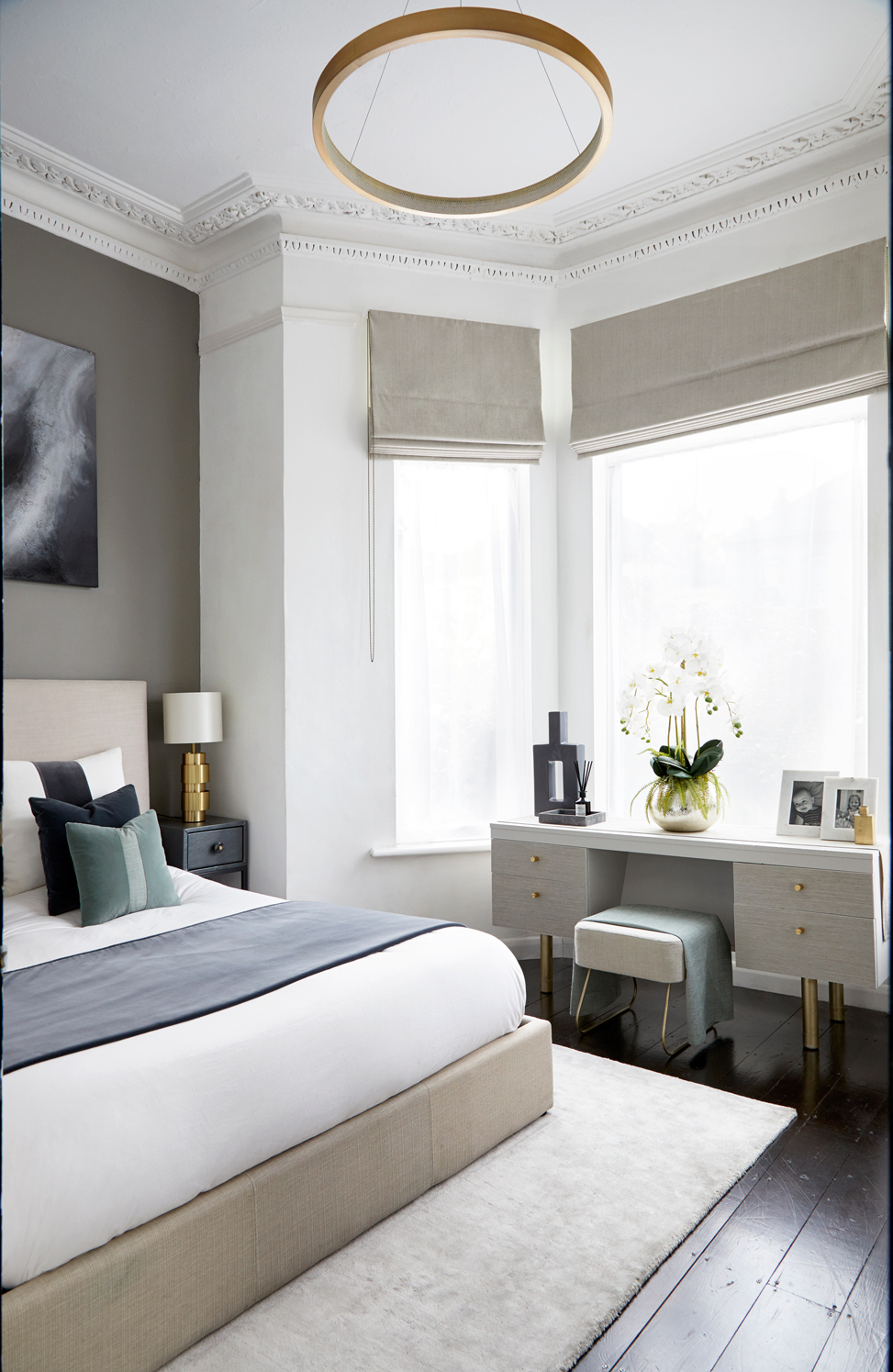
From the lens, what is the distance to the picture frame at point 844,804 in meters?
3.13

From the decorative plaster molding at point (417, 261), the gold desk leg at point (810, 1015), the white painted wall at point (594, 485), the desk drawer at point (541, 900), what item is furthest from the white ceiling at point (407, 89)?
the gold desk leg at point (810, 1015)

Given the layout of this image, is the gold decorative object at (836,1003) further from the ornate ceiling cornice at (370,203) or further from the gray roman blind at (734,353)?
the ornate ceiling cornice at (370,203)

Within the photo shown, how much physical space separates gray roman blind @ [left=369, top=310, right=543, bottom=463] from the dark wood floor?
2509 mm

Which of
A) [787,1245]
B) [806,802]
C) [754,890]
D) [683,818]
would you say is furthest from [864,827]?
[787,1245]

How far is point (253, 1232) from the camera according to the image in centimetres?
172

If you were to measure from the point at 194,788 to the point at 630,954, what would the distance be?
→ 6.28 feet

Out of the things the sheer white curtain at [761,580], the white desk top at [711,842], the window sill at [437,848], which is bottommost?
the window sill at [437,848]

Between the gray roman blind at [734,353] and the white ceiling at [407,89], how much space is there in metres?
0.52

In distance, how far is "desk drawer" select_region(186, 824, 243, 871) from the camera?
12.1ft

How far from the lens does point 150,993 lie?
1969 millimetres

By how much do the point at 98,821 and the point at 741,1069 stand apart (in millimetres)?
2169

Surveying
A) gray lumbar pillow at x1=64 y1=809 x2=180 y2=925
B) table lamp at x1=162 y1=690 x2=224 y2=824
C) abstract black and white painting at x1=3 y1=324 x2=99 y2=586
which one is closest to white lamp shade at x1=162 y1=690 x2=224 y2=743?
table lamp at x1=162 y1=690 x2=224 y2=824

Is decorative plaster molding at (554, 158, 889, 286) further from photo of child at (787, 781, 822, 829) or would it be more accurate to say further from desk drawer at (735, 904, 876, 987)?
desk drawer at (735, 904, 876, 987)

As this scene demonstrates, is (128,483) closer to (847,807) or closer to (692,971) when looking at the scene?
(692,971)
